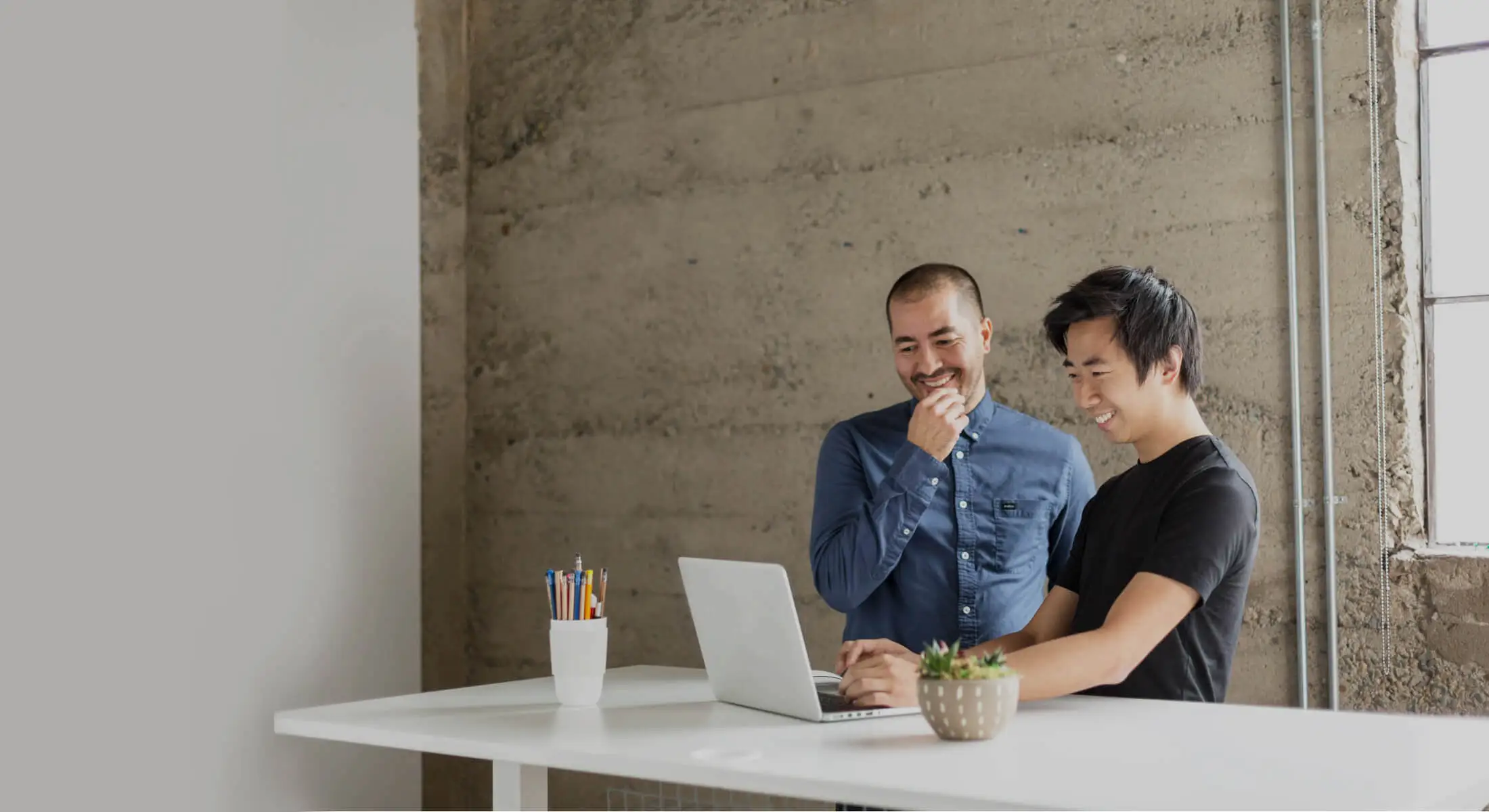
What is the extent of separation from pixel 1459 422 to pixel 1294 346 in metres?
0.39

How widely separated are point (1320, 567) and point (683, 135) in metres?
2.05

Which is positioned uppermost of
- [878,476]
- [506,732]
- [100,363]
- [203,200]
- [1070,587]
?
[203,200]

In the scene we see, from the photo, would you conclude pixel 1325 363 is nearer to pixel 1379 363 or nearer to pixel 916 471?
pixel 1379 363

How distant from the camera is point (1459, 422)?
3.02 metres

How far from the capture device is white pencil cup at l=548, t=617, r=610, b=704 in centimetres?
213

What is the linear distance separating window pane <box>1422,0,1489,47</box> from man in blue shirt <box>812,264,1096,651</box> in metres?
1.28

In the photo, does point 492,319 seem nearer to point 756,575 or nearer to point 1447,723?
point 756,575

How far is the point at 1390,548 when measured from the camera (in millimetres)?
2979

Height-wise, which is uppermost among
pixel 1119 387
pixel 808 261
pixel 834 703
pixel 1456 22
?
pixel 1456 22

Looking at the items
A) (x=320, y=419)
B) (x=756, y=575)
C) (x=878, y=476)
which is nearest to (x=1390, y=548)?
(x=878, y=476)

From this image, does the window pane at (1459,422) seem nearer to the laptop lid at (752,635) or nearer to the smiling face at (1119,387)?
the smiling face at (1119,387)

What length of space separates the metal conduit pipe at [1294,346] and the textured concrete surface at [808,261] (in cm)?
3

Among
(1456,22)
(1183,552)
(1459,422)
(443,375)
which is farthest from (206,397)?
(1456,22)

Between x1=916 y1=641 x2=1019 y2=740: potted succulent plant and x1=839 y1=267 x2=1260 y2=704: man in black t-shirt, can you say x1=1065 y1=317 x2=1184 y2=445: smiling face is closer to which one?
x1=839 y1=267 x2=1260 y2=704: man in black t-shirt
